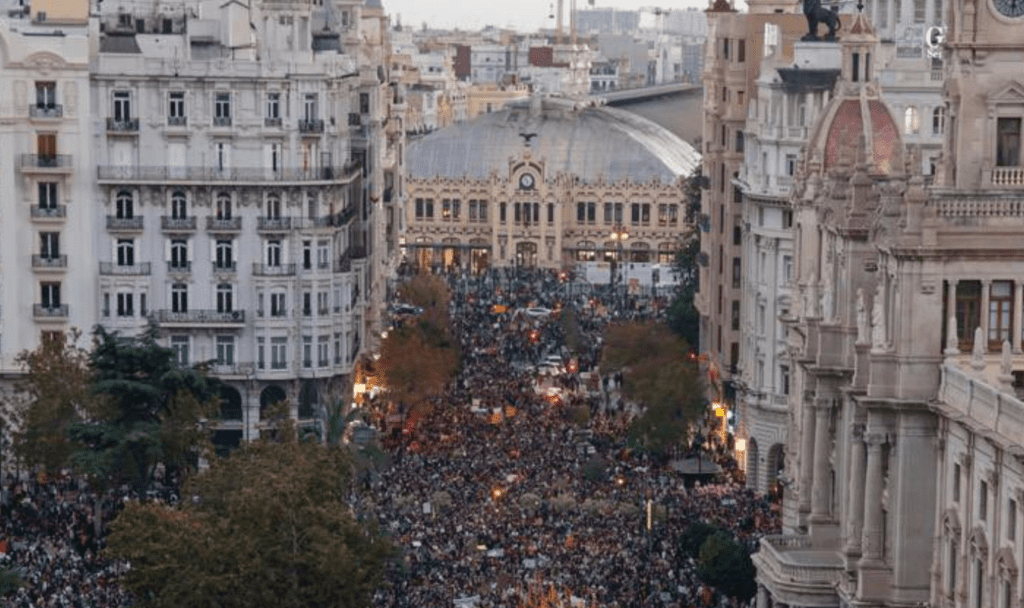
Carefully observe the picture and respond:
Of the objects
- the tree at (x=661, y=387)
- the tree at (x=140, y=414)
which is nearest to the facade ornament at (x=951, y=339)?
the tree at (x=140, y=414)

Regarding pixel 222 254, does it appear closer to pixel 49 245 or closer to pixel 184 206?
pixel 184 206

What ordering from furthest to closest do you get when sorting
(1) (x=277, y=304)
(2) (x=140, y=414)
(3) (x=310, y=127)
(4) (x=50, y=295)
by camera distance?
(1) (x=277, y=304) → (3) (x=310, y=127) → (4) (x=50, y=295) → (2) (x=140, y=414)

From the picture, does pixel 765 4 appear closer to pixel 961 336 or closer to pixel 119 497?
pixel 119 497

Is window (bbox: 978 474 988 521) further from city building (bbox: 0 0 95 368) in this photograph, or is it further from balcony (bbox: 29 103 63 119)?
balcony (bbox: 29 103 63 119)

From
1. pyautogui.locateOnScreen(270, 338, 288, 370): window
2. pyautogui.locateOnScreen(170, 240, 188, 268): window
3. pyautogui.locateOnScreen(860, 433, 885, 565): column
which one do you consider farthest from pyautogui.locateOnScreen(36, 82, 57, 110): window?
pyautogui.locateOnScreen(860, 433, 885, 565): column

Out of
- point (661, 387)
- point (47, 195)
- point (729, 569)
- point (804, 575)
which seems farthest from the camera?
point (661, 387)

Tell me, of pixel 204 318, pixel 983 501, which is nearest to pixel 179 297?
pixel 204 318
